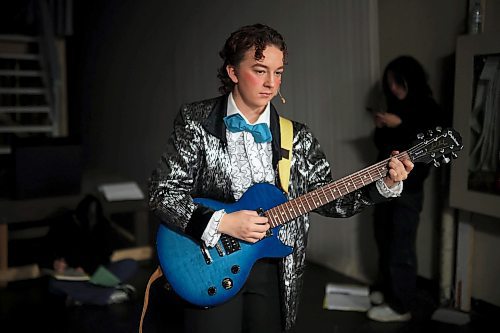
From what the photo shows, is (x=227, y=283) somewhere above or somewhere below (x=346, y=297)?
above

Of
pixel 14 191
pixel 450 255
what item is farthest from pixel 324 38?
pixel 14 191

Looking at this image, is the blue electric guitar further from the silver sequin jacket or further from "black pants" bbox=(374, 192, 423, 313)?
"black pants" bbox=(374, 192, 423, 313)

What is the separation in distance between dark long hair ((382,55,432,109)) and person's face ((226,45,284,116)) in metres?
1.16

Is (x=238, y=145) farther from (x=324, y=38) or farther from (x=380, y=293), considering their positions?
(x=380, y=293)

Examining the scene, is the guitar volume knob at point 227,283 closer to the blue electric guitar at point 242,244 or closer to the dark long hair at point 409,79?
the blue electric guitar at point 242,244

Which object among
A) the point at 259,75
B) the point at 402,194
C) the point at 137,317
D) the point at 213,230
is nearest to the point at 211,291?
the point at 213,230

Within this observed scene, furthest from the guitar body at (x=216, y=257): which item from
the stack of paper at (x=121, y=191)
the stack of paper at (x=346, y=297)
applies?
the stack of paper at (x=121, y=191)

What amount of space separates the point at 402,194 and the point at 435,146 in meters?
1.12

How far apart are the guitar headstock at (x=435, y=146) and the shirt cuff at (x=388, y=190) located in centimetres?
7

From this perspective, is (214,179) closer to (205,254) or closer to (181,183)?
(181,183)

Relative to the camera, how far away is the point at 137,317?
2.54 m

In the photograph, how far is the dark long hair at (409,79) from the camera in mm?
2443

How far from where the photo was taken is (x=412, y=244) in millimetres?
2604

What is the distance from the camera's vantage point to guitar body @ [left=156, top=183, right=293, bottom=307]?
4.80ft
